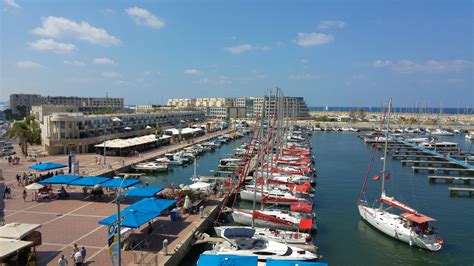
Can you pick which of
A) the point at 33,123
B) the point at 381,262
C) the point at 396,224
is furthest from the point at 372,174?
the point at 33,123

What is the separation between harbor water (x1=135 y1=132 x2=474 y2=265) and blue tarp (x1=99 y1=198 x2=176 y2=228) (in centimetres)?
425

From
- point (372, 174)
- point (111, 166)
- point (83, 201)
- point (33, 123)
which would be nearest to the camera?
point (83, 201)

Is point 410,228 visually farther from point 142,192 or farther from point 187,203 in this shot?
point 142,192

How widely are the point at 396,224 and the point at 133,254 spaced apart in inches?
855

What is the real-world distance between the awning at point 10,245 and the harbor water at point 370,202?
10209 millimetres

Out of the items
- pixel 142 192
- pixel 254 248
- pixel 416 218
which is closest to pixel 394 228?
pixel 416 218

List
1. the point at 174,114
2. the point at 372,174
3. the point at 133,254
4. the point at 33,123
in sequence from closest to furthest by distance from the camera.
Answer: the point at 133,254, the point at 372,174, the point at 33,123, the point at 174,114

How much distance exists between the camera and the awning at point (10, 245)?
18.2 meters

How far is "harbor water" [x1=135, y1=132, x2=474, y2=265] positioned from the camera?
2778cm

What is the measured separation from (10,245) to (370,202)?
119 feet

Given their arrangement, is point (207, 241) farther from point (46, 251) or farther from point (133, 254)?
point (46, 251)

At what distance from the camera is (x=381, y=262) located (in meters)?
26.8

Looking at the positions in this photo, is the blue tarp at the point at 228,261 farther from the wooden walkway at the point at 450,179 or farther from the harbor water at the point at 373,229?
the wooden walkway at the point at 450,179

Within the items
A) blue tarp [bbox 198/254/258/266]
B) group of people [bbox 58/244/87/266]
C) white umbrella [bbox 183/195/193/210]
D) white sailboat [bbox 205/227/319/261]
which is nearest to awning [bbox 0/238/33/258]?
group of people [bbox 58/244/87/266]
